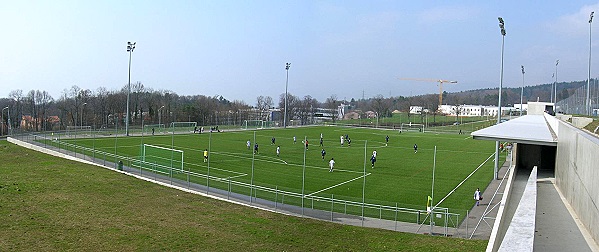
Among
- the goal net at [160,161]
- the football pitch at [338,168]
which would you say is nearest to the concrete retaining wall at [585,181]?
the football pitch at [338,168]

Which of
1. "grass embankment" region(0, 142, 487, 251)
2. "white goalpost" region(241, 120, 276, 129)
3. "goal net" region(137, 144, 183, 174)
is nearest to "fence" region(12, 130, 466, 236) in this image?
"goal net" region(137, 144, 183, 174)

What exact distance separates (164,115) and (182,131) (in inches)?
1291

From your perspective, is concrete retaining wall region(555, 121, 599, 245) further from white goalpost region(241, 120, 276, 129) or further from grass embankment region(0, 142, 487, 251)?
white goalpost region(241, 120, 276, 129)

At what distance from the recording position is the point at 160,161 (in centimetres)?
3741

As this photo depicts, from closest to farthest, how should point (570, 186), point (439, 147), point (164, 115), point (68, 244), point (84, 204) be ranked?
point (570, 186)
point (68, 244)
point (84, 204)
point (439, 147)
point (164, 115)

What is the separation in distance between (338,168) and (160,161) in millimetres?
13766

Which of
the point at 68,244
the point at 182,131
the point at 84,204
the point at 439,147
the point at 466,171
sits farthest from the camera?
the point at 182,131

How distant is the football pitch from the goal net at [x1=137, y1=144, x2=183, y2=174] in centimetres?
15

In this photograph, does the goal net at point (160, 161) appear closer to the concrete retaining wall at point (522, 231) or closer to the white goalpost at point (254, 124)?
the concrete retaining wall at point (522, 231)

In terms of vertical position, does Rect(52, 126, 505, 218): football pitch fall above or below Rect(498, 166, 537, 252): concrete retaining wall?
below

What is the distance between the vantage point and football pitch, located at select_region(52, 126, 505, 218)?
96.7 feet

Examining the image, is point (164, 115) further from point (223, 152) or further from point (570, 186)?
point (570, 186)

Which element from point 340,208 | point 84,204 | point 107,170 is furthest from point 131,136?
point 340,208

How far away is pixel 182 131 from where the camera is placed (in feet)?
244
